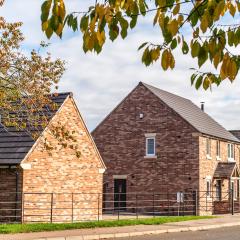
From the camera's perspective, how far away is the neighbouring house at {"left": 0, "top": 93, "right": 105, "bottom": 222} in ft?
80.7

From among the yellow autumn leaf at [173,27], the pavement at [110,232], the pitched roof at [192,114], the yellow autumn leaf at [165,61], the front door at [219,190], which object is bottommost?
the pavement at [110,232]

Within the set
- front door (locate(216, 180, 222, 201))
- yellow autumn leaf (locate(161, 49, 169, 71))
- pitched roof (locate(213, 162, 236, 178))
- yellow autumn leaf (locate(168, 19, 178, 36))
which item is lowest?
front door (locate(216, 180, 222, 201))

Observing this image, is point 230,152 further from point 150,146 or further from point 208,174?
point 150,146

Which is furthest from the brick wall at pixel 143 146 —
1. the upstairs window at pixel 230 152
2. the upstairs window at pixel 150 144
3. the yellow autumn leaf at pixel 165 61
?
the yellow autumn leaf at pixel 165 61

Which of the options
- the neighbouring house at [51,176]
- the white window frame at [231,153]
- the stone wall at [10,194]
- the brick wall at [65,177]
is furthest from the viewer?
the white window frame at [231,153]

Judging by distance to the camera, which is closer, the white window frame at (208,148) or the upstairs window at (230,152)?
the white window frame at (208,148)

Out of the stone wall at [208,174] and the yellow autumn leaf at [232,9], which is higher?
the yellow autumn leaf at [232,9]

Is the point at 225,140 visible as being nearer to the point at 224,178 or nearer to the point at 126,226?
the point at 224,178

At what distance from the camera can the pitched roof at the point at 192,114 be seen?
1554 inches

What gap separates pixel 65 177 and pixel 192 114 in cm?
1743

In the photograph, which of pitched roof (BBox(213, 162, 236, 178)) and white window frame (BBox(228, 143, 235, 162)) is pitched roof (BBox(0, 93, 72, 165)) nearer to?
pitched roof (BBox(213, 162, 236, 178))

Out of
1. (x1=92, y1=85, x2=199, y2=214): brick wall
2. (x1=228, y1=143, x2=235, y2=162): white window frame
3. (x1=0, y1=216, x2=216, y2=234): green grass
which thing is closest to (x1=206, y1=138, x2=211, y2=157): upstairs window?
(x1=92, y1=85, x2=199, y2=214): brick wall

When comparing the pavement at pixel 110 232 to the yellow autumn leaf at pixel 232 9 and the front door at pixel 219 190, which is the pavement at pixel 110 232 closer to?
the yellow autumn leaf at pixel 232 9

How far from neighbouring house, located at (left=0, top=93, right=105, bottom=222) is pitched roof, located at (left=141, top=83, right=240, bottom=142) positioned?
1160 cm
